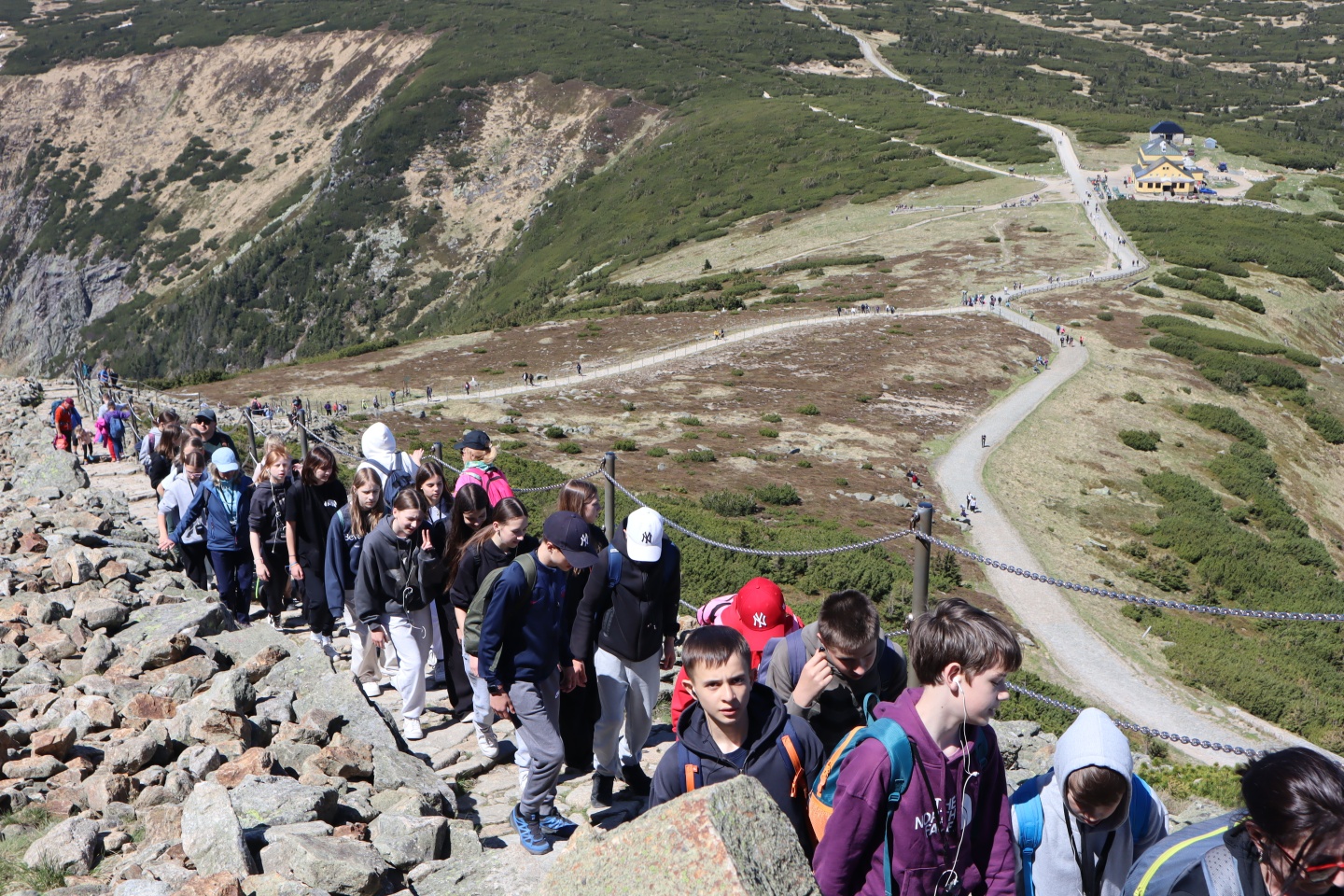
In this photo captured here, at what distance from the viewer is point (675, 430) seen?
1125 inches

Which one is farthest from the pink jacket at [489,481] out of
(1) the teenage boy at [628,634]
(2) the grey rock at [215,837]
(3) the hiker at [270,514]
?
(2) the grey rock at [215,837]

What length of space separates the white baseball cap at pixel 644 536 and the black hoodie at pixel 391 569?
7.43 feet

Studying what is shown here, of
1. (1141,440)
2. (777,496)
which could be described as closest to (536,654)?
(777,496)

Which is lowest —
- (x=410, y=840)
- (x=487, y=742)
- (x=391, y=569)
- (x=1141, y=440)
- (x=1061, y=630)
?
(x=1141, y=440)

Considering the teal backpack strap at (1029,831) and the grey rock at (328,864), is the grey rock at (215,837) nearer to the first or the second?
the grey rock at (328,864)

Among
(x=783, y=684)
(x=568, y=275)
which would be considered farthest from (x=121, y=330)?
(x=783, y=684)

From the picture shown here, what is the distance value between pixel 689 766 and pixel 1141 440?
28663 millimetres

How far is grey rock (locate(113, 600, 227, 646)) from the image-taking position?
8.55 metres

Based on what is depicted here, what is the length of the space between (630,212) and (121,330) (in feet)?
203

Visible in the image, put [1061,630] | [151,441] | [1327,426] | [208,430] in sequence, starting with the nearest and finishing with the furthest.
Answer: [208,430]
[151,441]
[1061,630]
[1327,426]

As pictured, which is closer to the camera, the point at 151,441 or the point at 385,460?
the point at 385,460

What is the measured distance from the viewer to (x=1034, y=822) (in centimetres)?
390

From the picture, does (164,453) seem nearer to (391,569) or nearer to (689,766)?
(391,569)

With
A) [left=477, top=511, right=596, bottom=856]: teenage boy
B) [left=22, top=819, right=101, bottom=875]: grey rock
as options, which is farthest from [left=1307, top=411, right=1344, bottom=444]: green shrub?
[left=22, top=819, right=101, bottom=875]: grey rock
